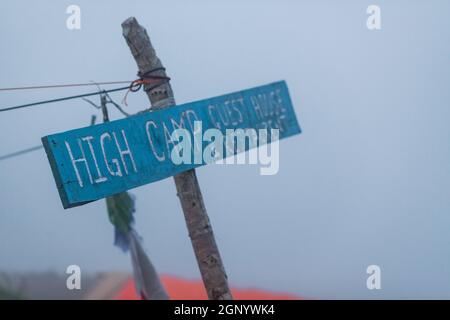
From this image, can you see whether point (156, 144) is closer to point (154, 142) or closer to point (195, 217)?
point (154, 142)

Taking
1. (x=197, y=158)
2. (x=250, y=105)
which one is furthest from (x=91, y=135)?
(x=250, y=105)

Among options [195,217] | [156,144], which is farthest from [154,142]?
[195,217]

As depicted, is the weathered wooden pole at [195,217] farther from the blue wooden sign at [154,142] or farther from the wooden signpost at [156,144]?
the blue wooden sign at [154,142]

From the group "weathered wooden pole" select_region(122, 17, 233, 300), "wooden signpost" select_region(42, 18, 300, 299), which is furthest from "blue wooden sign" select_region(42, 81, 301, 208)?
"weathered wooden pole" select_region(122, 17, 233, 300)

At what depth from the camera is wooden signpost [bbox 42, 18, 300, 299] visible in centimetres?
210

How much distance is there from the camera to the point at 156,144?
2336mm

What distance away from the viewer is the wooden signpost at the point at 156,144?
210cm

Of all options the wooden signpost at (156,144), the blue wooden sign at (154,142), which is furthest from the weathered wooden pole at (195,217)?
the blue wooden sign at (154,142)

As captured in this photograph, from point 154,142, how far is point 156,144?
10mm

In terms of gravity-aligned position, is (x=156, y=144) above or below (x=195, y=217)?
above

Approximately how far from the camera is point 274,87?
2.85 meters

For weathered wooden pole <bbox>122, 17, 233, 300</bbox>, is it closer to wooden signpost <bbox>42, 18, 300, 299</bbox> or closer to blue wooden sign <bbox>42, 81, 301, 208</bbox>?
wooden signpost <bbox>42, 18, 300, 299</bbox>

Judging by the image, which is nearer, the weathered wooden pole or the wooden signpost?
the wooden signpost

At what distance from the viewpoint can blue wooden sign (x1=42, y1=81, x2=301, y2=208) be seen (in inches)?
Result: 82.4
